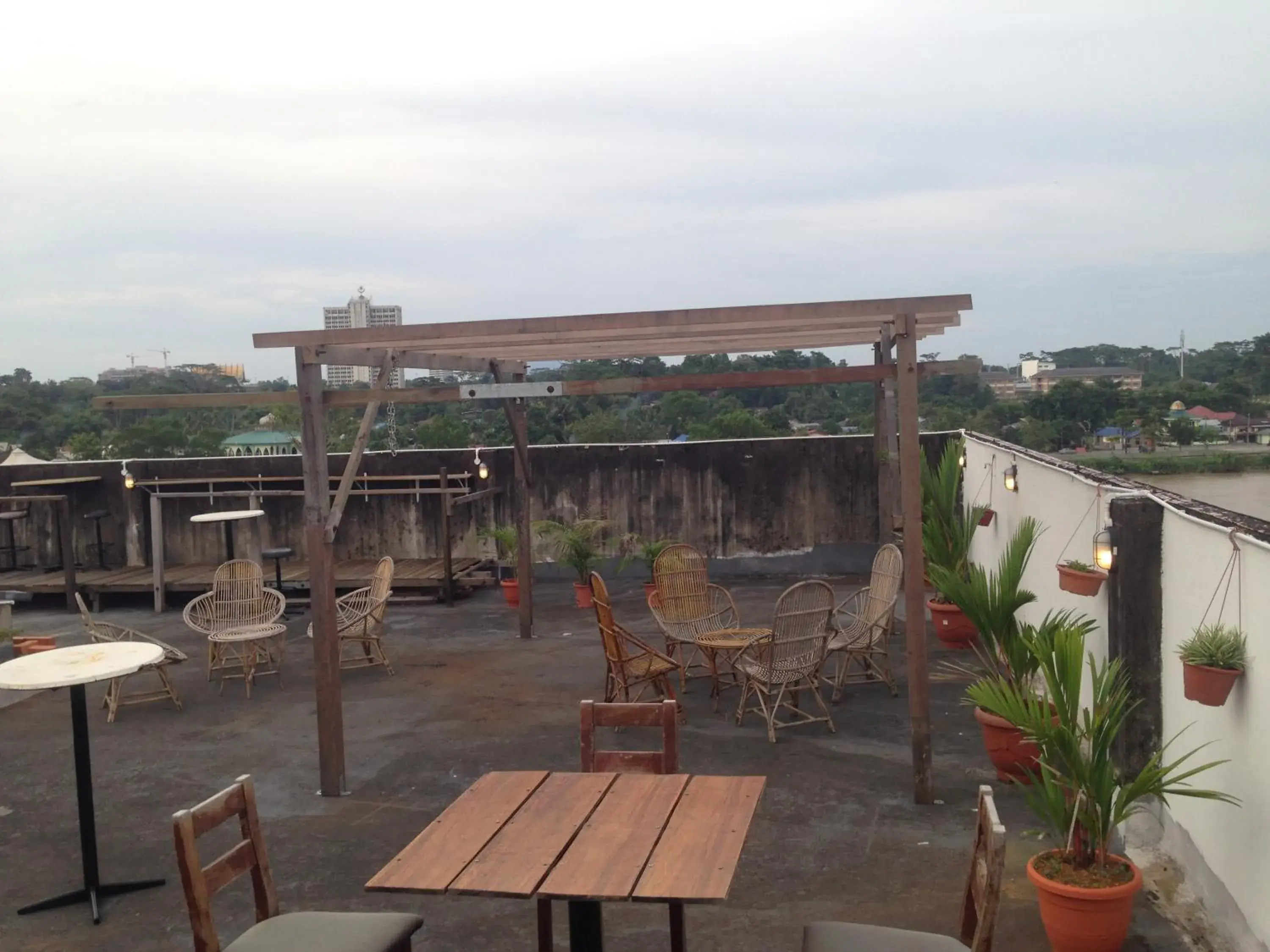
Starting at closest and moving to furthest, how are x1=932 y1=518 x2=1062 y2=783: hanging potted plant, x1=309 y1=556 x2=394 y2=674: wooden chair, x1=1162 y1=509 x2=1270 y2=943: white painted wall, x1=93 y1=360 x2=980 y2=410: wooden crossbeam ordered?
x1=1162 y1=509 x2=1270 y2=943: white painted wall, x1=932 y1=518 x2=1062 y2=783: hanging potted plant, x1=93 y1=360 x2=980 y2=410: wooden crossbeam, x1=309 y1=556 x2=394 y2=674: wooden chair

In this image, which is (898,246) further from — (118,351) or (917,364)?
(118,351)

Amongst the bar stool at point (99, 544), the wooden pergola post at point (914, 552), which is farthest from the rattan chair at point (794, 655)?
the bar stool at point (99, 544)

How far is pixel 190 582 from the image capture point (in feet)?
34.7

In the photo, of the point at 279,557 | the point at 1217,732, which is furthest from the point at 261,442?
the point at 1217,732

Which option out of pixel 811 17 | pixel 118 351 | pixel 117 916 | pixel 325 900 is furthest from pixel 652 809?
pixel 118 351

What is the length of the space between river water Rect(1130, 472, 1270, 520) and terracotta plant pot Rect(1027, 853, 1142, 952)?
2.45m

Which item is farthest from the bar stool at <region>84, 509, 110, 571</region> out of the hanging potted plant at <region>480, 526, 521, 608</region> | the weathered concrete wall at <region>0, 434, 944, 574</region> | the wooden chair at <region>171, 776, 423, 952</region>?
the wooden chair at <region>171, 776, 423, 952</region>

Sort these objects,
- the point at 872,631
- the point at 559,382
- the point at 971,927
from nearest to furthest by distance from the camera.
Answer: the point at 971,927, the point at 559,382, the point at 872,631

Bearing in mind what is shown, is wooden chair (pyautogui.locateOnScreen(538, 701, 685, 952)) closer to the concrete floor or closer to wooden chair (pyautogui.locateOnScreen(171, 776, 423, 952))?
the concrete floor

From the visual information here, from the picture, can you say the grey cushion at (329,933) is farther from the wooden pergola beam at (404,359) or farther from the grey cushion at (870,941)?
the wooden pergola beam at (404,359)

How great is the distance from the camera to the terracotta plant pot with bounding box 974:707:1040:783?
4543 millimetres

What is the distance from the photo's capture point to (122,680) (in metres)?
7.04

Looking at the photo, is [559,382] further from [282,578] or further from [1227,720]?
[282,578]

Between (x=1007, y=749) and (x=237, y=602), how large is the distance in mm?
5770
